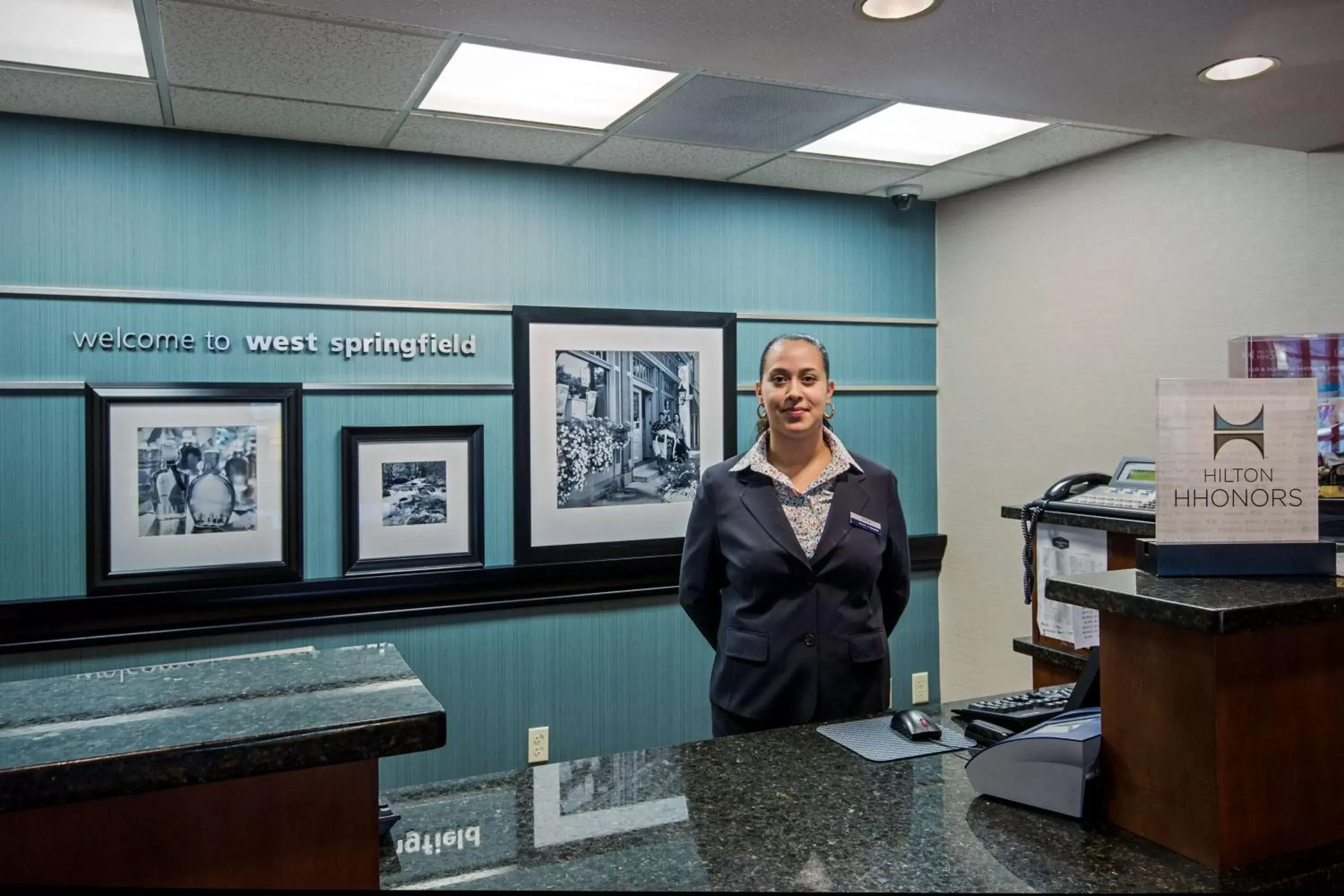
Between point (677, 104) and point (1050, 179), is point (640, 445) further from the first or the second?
point (1050, 179)

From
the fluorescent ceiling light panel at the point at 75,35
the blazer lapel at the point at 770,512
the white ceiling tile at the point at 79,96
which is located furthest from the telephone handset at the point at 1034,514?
the white ceiling tile at the point at 79,96

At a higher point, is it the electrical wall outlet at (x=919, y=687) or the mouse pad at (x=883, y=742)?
the mouse pad at (x=883, y=742)

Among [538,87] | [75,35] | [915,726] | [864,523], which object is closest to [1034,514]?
[864,523]

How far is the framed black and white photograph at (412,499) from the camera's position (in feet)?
10.9

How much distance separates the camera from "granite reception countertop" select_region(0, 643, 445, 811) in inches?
36.0

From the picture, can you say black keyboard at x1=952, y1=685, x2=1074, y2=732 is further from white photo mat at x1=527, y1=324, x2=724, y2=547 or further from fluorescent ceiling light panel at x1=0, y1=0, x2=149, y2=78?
fluorescent ceiling light panel at x1=0, y1=0, x2=149, y2=78

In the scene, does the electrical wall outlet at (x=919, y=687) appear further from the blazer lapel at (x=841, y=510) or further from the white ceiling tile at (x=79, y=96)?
the white ceiling tile at (x=79, y=96)

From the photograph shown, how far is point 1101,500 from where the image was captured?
2646mm

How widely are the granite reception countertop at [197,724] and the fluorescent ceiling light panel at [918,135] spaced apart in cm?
258

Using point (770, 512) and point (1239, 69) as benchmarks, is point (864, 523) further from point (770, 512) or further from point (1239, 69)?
Result: point (1239, 69)

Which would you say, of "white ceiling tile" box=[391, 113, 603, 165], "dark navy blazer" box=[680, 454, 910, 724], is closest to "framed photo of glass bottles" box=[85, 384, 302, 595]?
"white ceiling tile" box=[391, 113, 603, 165]

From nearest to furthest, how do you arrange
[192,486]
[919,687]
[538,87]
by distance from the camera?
1. [538,87]
2. [192,486]
3. [919,687]

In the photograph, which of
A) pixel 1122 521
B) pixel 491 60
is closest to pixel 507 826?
pixel 1122 521

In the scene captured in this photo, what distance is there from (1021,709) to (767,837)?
75cm
